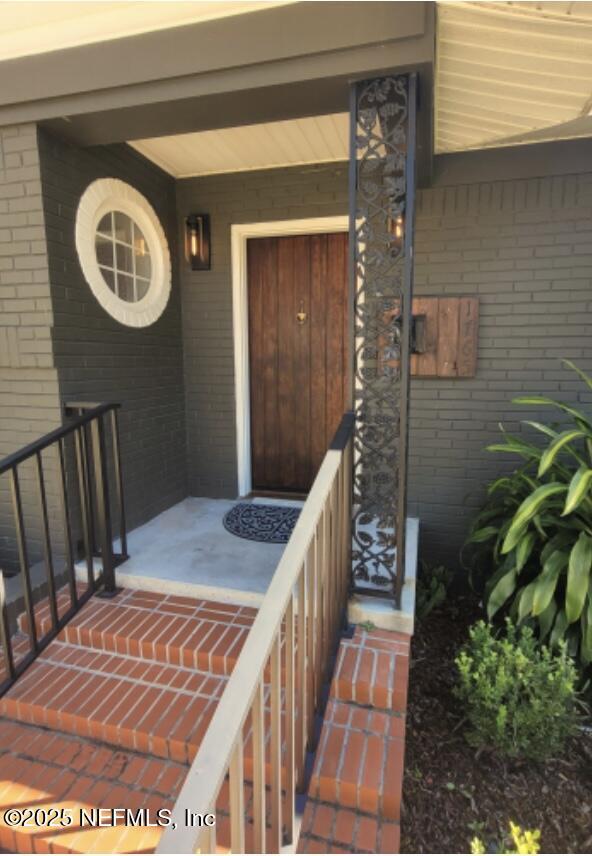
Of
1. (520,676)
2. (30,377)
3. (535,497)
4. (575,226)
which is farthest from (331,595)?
(575,226)

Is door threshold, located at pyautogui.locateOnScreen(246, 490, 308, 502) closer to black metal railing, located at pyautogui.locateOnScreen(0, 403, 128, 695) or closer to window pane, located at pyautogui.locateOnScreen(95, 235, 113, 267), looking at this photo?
black metal railing, located at pyautogui.locateOnScreen(0, 403, 128, 695)

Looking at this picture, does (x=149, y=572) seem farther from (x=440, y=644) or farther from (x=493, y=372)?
(x=493, y=372)

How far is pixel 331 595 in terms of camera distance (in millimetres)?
1735

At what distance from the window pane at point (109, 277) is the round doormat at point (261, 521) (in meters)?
1.70

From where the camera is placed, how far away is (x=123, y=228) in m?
2.98

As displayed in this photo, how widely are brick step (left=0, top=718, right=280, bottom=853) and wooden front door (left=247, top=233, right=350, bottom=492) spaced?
2.20 m

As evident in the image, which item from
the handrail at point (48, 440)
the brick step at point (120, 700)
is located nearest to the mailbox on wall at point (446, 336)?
the handrail at point (48, 440)

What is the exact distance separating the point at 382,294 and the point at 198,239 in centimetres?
190

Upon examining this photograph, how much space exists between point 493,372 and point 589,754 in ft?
6.72

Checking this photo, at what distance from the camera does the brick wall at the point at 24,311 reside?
7.49ft

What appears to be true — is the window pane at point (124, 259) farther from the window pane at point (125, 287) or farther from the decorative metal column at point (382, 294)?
the decorative metal column at point (382, 294)

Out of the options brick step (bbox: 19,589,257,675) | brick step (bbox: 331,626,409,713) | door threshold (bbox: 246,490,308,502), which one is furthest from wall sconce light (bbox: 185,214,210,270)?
brick step (bbox: 331,626,409,713)

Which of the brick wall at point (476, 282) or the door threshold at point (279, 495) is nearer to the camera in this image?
the brick wall at point (476, 282)

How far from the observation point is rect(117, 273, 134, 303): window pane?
116 inches
